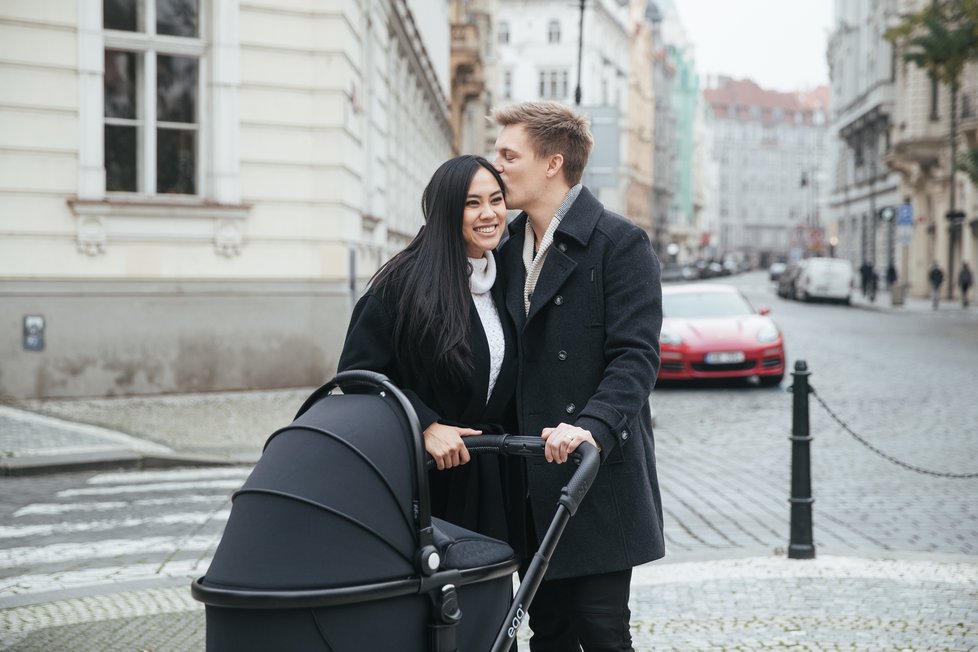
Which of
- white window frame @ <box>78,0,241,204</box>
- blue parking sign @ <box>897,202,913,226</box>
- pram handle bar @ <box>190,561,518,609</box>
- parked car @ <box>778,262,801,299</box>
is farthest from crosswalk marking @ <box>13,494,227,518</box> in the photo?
parked car @ <box>778,262,801,299</box>

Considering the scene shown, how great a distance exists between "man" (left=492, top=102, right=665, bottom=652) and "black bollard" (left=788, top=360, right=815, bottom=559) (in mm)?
3301

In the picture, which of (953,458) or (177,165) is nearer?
(953,458)

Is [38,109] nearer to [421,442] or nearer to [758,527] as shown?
[758,527]

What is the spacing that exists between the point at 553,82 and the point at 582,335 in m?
82.2

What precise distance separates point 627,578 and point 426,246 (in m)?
1.09

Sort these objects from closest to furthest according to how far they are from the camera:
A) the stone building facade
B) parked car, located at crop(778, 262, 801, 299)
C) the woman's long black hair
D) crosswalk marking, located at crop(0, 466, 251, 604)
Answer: the woman's long black hair, crosswalk marking, located at crop(0, 466, 251, 604), the stone building facade, parked car, located at crop(778, 262, 801, 299)

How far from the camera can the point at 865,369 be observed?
1869 cm

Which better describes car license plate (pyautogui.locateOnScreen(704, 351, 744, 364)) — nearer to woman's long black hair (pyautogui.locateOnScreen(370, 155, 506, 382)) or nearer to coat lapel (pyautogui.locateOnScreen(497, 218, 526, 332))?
coat lapel (pyautogui.locateOnScreen(497, 218, 526, 332))

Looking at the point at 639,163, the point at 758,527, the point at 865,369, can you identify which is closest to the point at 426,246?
the point at 758,527

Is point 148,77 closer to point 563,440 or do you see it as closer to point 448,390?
point 448,390

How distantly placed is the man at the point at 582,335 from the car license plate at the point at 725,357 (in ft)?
43.1

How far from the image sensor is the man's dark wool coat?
3385 mm

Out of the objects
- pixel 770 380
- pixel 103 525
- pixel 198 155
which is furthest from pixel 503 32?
pixel 103 525

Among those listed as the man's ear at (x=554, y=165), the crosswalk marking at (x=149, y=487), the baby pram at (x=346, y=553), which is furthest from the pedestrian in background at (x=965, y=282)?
the baby pram at (x=346, y=553)
